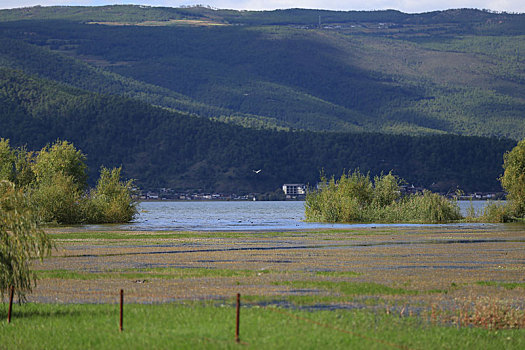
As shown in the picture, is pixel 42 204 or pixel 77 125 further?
pixel 77 125

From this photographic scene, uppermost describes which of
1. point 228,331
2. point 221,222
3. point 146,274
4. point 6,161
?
point 228,331

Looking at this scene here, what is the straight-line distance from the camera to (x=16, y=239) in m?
20.6

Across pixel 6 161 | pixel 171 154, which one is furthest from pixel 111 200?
pixel 171 154

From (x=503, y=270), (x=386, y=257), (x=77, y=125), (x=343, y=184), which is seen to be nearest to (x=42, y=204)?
(x=343, y=184)

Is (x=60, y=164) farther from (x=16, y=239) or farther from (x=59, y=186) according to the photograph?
(x=16, y=239)

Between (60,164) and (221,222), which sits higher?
(60,164)

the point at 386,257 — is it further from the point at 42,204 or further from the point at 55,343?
the point at 42,204

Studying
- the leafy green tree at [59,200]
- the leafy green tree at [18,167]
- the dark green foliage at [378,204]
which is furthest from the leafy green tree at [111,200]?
the dark green foliage at [378,204]

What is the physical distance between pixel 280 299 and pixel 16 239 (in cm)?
668

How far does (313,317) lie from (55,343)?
5573 mm

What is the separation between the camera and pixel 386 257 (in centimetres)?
3688

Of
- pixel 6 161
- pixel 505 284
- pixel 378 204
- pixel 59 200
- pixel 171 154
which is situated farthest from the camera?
pixel 171 154

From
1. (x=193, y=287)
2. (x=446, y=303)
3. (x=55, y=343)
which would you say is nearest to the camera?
(x=55, y=343)

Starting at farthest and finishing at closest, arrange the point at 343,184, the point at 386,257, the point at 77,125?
the point at 77,125 → the point at 343,184 → the point at 386,257
